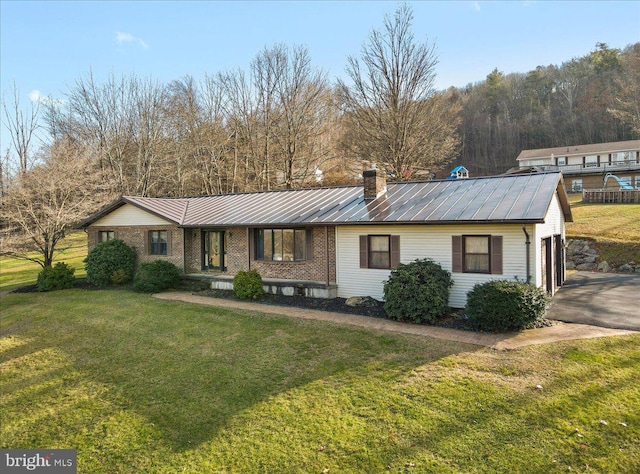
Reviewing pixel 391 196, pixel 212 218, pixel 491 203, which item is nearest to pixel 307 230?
pixel 391 196

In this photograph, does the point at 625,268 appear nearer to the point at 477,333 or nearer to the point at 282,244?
the point at 477,333

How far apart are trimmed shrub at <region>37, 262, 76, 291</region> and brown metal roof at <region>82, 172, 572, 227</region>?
275cm

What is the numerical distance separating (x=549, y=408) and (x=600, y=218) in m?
22.7

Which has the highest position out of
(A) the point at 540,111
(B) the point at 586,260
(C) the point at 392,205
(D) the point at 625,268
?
(A) the point at 540,111

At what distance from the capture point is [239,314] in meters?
12.4

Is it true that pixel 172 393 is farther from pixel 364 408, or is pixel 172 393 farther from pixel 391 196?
pixel 391 196

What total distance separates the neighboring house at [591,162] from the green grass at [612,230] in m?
15.3

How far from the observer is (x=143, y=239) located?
19.0 metres

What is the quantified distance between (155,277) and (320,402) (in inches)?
479

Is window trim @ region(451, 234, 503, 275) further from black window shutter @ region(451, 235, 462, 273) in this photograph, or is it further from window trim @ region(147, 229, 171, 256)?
window trim @ region(147, 229, 171, 256)

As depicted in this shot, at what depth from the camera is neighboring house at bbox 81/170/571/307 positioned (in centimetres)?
1155

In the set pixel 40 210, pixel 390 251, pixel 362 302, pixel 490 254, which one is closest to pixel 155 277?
pixel 40 210

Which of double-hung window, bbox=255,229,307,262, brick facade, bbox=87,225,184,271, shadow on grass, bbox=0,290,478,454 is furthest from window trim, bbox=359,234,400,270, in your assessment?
brick facade, bbox=87,225,184,271

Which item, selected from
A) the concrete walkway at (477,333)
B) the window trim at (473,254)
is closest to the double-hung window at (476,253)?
the window trim at (473,254)
